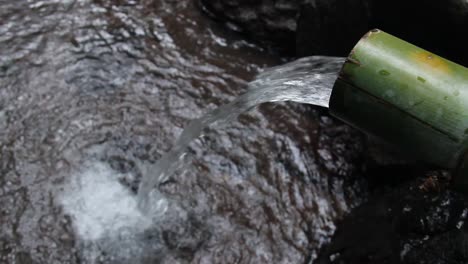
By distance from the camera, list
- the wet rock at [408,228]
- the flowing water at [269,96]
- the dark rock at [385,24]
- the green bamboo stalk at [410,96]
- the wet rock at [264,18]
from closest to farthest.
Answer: the green bamboo stalk at [410,96] → the wet rock at [408,228] → the flowing water at [269,96] → the dark rock at [385,24] → the wet rock at [264,18]

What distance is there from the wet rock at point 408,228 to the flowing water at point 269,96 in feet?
2.53

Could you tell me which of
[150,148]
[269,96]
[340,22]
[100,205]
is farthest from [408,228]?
[100,205]

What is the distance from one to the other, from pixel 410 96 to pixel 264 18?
2.84m

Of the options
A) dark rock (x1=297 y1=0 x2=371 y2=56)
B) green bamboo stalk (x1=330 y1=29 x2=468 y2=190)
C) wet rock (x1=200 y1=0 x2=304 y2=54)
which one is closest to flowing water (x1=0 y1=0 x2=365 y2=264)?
wet rock (x1=200 y1=0 x2=304 y2=54)

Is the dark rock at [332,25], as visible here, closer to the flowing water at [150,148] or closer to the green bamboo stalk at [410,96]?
the flowing water at [150,148]

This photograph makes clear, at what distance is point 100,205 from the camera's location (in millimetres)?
3217

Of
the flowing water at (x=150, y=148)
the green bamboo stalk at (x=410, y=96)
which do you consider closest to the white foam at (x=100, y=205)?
the flowing water at (x=150, y=148)

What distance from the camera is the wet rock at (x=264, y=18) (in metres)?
4.13

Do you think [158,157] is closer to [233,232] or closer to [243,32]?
[233,232]

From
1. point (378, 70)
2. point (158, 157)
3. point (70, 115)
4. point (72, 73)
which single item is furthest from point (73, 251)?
point (378, 70)

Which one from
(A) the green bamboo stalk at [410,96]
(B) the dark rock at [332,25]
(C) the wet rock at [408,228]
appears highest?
(A) the green bamboo stalk at [410,96]

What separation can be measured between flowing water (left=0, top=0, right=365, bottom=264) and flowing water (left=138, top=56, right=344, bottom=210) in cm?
2

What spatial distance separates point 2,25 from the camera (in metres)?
4.14

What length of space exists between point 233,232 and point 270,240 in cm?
26
